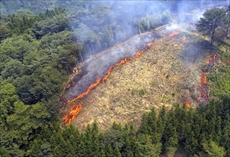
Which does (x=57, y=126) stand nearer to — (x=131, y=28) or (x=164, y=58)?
(x=164, y=58)

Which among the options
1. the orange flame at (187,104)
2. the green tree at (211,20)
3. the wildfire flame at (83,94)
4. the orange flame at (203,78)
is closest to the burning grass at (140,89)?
the orange flame at (187,104)

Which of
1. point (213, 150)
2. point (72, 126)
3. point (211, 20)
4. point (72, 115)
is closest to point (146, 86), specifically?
point (72, 115)

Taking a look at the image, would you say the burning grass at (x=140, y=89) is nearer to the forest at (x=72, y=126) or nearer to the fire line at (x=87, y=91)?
the fire line at (x=87, y=91)

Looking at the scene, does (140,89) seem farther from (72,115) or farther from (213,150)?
(213,150)

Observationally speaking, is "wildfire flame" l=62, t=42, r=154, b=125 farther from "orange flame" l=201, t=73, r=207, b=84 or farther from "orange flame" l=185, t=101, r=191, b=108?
"orange flame" l=185, t=101, r=191, b=108

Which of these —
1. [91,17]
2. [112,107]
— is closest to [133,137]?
[112,107]

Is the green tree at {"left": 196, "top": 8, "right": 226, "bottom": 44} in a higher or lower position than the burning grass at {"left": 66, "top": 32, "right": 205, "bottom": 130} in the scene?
higher

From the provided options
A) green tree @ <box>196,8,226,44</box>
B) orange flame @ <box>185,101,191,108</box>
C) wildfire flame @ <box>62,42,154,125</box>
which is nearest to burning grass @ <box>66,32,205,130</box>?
orange flame @ <box>185,101,191,108</box>
